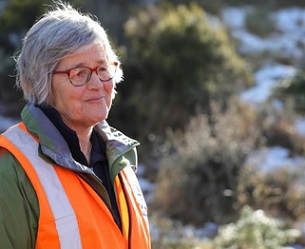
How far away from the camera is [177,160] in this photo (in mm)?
7020

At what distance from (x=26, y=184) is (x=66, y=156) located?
163 mm

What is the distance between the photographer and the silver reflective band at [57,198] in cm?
200

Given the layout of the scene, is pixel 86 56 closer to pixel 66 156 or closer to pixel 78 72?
pixel 78 72

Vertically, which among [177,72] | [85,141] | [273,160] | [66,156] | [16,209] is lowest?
[16,209]

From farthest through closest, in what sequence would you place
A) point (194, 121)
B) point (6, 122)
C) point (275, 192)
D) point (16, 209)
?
point (6, 122), point (194, 121), point (275, 192), point (16, 209)

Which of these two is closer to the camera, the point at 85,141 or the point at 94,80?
the point at 94,80

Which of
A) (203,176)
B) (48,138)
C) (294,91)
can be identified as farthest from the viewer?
(294,91)

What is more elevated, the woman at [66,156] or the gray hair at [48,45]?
the gray hair at [48,45]

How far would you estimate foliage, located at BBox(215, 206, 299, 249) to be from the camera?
5094mm

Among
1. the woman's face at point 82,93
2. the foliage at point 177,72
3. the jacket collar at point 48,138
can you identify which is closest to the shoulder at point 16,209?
the jacket collar at point 48,138

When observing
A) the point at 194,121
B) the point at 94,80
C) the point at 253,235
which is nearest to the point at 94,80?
the point at 94,80

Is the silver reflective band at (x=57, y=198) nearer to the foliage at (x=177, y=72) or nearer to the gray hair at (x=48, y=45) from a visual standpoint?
the gray hair at (x=48, y=45)

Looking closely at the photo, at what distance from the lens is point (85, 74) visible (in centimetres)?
220

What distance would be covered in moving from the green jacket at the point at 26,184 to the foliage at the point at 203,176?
4526 mm
